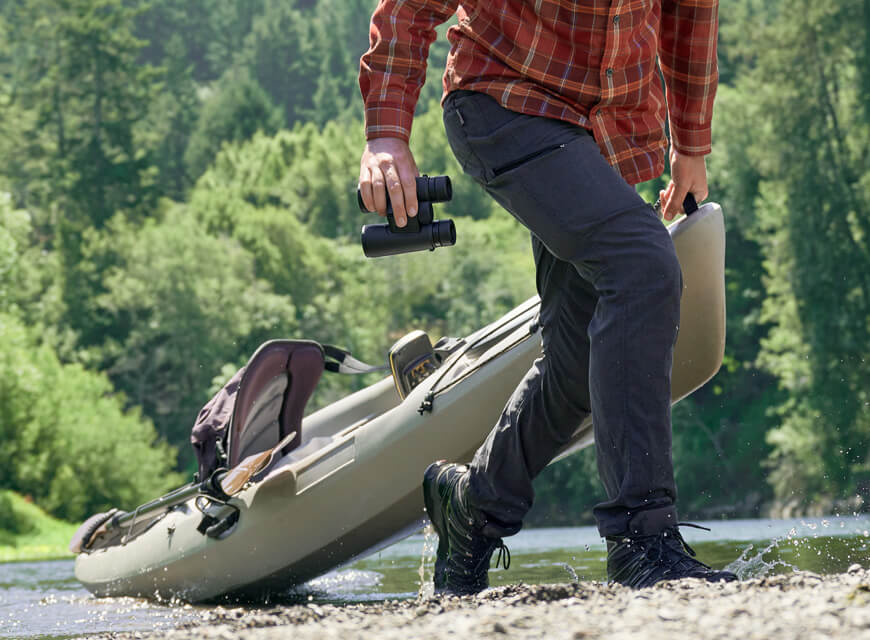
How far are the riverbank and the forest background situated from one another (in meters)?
23.0

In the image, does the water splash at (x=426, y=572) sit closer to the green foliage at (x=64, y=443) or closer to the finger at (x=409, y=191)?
the finger at (x=409, y=191)

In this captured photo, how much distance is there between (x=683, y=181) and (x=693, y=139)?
4.5 inches

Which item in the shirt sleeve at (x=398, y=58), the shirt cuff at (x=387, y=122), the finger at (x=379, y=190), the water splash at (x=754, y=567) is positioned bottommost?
the water splash at (x=754, y=567)

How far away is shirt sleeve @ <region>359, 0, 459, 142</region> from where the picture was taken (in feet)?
9.78

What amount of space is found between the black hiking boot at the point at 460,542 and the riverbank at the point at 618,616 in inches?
32.7

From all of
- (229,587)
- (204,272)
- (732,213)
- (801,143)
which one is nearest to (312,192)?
(204,272)

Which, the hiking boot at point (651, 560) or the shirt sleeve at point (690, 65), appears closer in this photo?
the hiking boot at point (651, 560)

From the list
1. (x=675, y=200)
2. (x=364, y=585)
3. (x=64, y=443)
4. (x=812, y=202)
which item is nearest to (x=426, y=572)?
(x=364, y=585)

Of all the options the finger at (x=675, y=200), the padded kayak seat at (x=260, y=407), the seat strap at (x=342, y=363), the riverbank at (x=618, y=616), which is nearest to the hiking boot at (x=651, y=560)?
the riverbank at (x=618, y=616)

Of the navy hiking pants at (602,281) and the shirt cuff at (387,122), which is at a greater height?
the shirt cuff at (387,122)

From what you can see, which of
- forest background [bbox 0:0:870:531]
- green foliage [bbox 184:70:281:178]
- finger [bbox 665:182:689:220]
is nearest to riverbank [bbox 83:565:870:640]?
finger [bbox 665:182:689:220]

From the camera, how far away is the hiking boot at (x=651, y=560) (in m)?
2.51

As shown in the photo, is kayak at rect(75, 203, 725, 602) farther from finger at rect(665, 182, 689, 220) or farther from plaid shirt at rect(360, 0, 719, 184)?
plaid shirt at rect(360, 0, 719, 184)

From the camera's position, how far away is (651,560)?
2.56m
